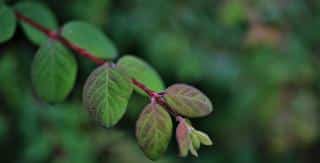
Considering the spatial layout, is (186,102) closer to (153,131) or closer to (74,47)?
(153,131)

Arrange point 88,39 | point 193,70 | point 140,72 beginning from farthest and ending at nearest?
point 193,70 < point 88,39 < point 140,72

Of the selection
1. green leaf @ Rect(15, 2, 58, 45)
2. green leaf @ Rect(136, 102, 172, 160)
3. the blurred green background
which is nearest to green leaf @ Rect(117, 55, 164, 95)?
green leaf @ Rect(136, 102, 172, 160)

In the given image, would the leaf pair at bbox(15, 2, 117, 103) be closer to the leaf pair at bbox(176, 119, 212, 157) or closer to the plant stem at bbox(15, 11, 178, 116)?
the plant stem at bbox(15, 11, 178, 116)

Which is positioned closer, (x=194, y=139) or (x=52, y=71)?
(x=194, y=139)

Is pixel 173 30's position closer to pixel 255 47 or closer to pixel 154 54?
pixel 154 54

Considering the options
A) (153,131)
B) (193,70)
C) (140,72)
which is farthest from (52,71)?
(193,70)

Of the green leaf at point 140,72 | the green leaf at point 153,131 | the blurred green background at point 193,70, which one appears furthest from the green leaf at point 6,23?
the blurred green background at point 193,70

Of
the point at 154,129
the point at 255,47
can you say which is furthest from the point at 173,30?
the point at 154,129

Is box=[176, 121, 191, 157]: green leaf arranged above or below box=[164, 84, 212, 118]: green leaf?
below
